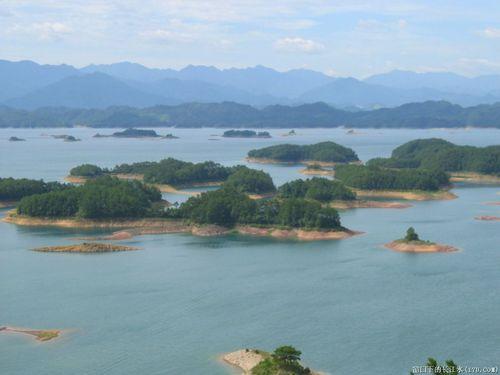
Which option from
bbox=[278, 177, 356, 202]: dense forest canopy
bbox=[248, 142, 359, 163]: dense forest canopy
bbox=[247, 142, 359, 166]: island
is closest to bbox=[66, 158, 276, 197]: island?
bbox=[278, 177, 356, 202]: dense forest canopy

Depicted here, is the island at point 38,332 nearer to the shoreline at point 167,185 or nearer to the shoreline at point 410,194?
the shoreline at point 167,185

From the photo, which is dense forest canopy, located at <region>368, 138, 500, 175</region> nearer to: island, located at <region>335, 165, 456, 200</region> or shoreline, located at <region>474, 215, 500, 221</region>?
island, located at <region>335, 165, 456, 200</region>

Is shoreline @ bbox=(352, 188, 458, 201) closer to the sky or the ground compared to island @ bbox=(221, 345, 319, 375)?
closer to the sky

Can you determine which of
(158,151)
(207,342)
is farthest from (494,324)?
(158,151)

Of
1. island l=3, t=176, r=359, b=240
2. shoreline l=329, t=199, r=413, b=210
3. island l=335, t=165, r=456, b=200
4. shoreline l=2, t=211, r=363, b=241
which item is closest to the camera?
shoreline l=2, t=211, r=363, b=241

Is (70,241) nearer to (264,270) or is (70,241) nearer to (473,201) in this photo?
(264,270)
